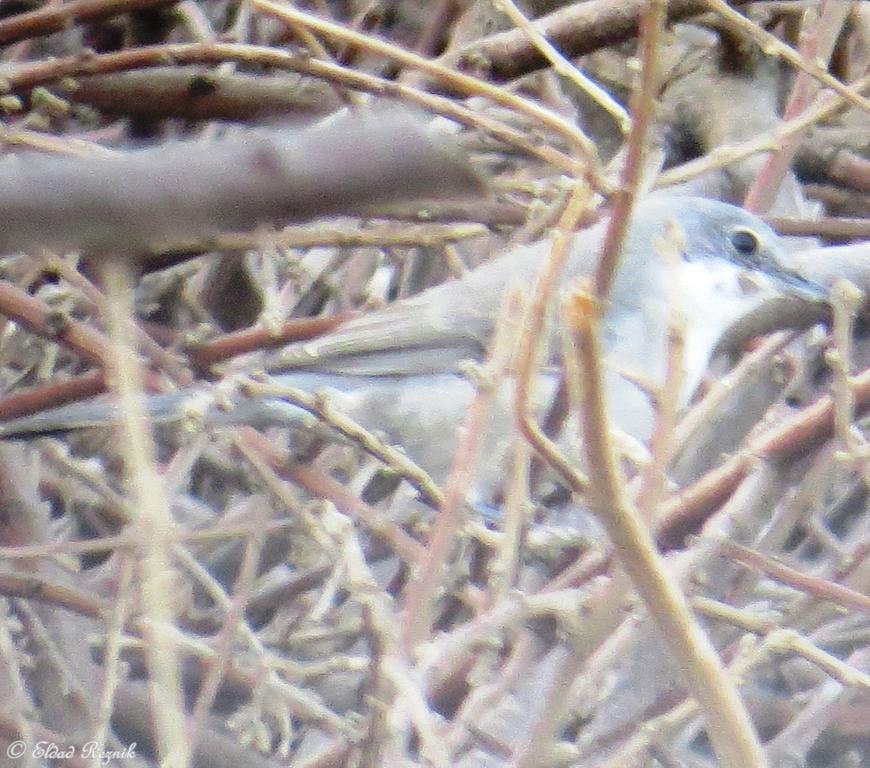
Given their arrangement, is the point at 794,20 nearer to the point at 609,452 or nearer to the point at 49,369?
the point at 49,369

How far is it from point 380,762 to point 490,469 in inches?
73.7

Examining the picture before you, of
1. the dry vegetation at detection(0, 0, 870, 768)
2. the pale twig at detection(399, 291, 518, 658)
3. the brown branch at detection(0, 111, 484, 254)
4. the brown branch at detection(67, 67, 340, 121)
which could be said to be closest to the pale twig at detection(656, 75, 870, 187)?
the dry vegetation at detection(0, 0, 870, 768)

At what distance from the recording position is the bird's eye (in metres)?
3.29

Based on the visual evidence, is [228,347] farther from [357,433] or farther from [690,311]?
[690,311]

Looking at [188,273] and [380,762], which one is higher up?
[188,273]

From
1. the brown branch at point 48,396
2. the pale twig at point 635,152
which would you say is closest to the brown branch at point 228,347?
Answer: the brown branch at point 48,396

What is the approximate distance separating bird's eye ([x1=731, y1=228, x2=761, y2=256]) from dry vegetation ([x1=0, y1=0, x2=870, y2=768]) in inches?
6.2

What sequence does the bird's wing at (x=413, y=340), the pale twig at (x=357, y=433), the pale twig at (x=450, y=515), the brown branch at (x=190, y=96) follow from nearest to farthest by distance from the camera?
the pale twig at (x=450, y=515) → the pale twig at (x=357, y=433) → the brown branch at (x=190, y=96) → the bird's wing at (x=413, y=340)

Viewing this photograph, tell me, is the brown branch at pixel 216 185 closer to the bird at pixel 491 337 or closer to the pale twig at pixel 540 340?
the pale twig at pixel 540 340

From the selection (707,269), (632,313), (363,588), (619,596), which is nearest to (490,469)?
(632,313)

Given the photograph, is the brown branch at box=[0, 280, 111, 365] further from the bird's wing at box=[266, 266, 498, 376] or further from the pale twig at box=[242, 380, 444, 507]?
the bird's wing at box=[266, 266, 498, 376]

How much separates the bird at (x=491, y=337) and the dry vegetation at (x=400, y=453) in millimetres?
142

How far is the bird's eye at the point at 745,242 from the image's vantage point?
3.29 metres

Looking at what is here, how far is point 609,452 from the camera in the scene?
1.01m
